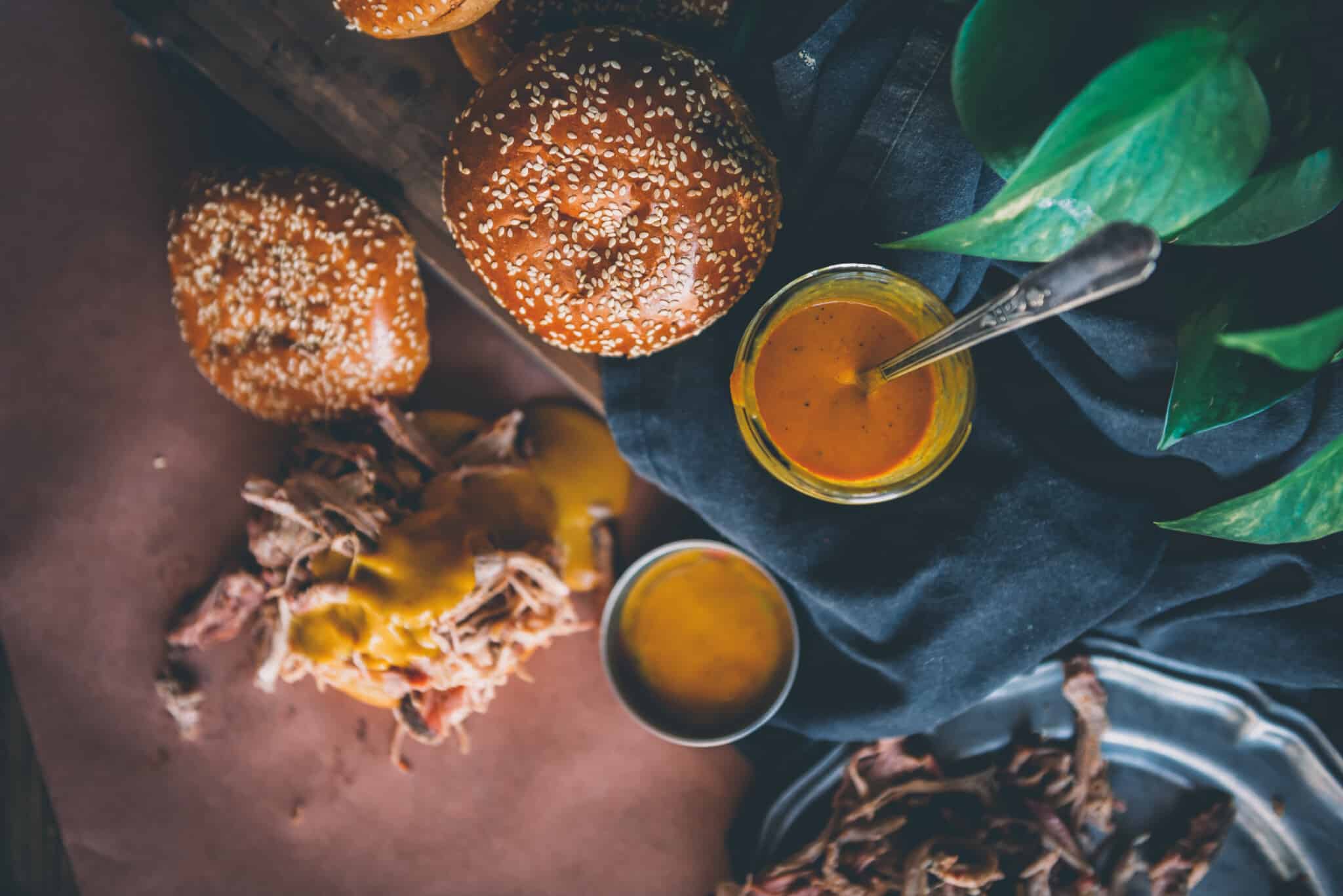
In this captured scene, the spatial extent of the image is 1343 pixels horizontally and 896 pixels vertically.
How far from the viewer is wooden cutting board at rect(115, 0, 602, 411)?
4.90 feet

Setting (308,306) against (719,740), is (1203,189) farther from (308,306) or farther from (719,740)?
(308,306)

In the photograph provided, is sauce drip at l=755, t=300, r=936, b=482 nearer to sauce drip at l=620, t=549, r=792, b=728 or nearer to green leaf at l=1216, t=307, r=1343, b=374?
sauce drip at l=620, t=549, r=792, b=728

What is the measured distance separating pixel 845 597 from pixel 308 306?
1037 millimetres

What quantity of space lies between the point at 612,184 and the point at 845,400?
1.50 feet

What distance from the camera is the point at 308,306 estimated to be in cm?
148

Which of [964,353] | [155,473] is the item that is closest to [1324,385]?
[964,353]

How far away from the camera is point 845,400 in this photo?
1.27 meters

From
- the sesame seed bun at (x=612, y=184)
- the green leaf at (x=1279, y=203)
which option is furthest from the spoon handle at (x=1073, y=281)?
the sesame seed bun at (x=612, y=184)

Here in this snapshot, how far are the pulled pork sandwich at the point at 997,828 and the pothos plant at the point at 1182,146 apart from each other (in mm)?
760

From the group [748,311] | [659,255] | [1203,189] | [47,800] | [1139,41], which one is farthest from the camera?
[47,800]

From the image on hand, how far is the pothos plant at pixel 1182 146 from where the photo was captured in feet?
2.48

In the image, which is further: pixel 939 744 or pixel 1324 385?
pixel 939 744

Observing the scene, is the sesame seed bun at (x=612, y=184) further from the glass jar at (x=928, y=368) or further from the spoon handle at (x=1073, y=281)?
the spoon handle at (x=1073, y=281)

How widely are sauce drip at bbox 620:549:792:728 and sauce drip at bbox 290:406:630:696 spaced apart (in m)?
0.17
